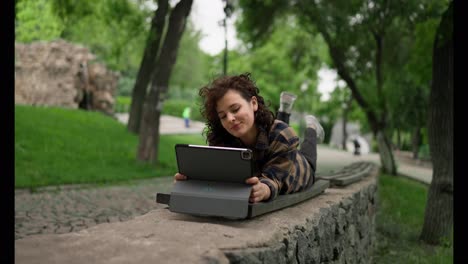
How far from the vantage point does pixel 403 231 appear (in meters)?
8.14

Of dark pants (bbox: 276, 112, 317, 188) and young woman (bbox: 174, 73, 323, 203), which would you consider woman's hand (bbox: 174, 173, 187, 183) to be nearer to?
young woman (bbox: 174, 73, 323, 203)

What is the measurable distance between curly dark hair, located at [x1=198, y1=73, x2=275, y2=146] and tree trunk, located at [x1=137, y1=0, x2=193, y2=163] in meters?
9.20

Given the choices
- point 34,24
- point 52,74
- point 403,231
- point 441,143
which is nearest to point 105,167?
point 403,231

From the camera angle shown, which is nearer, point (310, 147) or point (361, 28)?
point (310, 147)

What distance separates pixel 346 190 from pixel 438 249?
2633 millimetres

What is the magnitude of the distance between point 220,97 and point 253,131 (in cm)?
40

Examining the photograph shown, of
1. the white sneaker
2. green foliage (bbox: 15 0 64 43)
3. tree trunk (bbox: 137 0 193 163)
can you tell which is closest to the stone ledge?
the white sneaker

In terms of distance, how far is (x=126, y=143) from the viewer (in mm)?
15906

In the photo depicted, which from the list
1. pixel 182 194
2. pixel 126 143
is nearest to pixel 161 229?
pixel 182 194

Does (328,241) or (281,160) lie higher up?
(281,160)

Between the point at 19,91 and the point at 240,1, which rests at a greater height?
the point at 240,1

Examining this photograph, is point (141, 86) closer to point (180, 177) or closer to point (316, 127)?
point (316, 127)

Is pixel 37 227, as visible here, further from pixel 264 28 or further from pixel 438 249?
pixel 264 28

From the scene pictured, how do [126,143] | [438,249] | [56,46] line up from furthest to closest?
[56,46] < [126,143] < [438,249]
